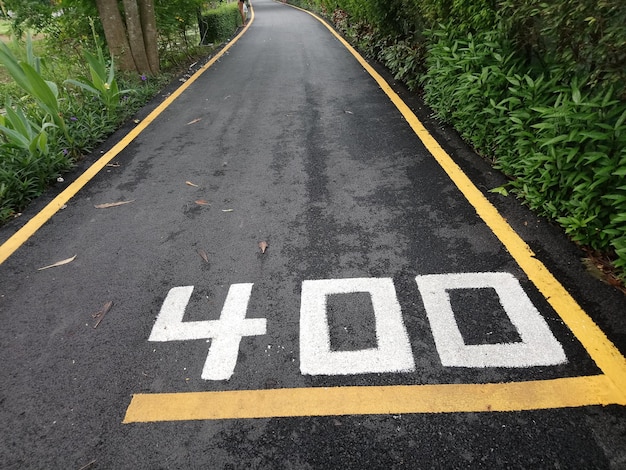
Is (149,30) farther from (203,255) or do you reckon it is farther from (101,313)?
(101,313)

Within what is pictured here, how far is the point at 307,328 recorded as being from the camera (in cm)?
221

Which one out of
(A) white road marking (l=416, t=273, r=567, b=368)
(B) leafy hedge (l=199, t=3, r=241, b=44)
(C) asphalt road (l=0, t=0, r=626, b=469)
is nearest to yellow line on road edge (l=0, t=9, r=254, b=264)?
(C) asphalt road (l=0, t=0, r=626, b=469)

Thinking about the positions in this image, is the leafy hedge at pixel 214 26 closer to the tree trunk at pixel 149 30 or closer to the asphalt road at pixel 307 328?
the tree trunk at pixel 149 30

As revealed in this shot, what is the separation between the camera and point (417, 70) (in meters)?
5.92

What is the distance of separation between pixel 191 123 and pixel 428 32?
3186 mm

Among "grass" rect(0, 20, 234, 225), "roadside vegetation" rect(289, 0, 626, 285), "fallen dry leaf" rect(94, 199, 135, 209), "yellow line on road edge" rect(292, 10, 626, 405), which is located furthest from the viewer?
"grass" rect(0, 20, 234, 225)

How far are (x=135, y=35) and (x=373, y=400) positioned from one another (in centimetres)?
756

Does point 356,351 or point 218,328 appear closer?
point 356,351

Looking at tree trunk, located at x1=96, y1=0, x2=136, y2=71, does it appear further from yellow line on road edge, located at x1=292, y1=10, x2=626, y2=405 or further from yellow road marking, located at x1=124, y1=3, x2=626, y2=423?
yellow road marking, located at x1=124, y1=3, x2=626, y2=423

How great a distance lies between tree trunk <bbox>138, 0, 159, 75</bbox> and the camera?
7.49 meters

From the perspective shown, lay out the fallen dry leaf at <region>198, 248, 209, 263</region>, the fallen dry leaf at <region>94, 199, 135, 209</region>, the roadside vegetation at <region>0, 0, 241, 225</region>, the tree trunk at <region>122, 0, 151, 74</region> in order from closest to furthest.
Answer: the fallen dry leaf at <region>198, 248, 209, 263</region>
the fallen dry leaf at <region>94, 199, 135, 209</region>
the roadside vegetation at <region>0, 0, 241, 225</region>
the tree trunk at <region>122, 0, 151, 74</region>

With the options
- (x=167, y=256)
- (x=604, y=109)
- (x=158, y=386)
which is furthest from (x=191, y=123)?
(x=604, y=109)

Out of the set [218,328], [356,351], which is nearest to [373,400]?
[356,351]

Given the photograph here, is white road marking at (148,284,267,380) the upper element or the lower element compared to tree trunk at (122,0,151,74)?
lower
